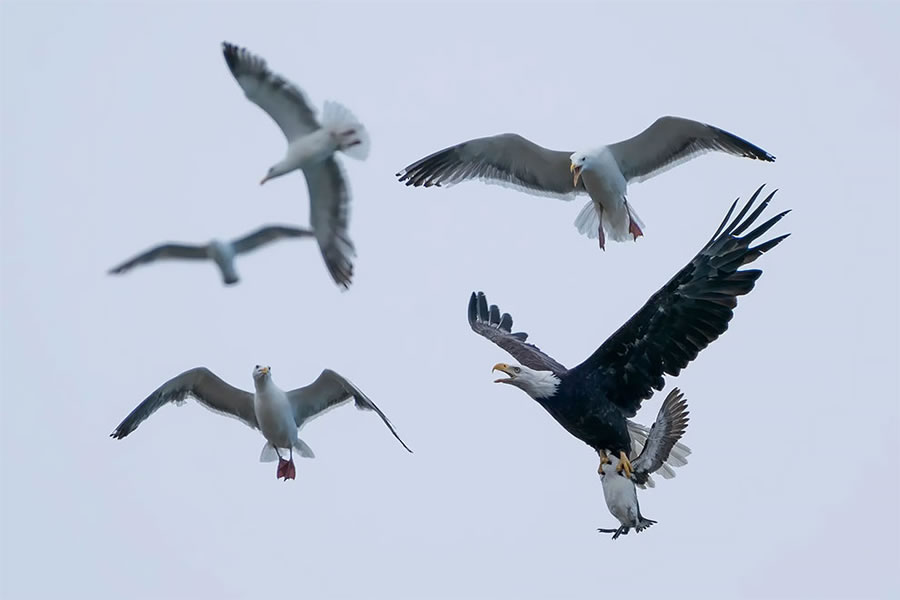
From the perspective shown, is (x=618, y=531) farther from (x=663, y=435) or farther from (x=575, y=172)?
(x=575, y=172)

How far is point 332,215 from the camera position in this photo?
14203mm

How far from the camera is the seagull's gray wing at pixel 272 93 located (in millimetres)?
13570

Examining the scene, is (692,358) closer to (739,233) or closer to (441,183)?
(739,233)

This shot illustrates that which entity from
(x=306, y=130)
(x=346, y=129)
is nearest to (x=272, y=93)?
(x=306, y=130)

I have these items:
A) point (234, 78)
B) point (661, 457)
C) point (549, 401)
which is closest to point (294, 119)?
point (234, 78)

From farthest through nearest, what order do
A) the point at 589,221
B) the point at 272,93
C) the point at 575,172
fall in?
the point at 589,221, the point at 575,172, the point at 272,93

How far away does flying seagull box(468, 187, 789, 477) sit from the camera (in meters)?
12.6

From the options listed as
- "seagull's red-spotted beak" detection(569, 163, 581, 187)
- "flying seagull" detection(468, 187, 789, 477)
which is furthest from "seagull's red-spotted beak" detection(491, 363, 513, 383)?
"seagull's red-spotted beak" detection(569, 163, 581, 187)

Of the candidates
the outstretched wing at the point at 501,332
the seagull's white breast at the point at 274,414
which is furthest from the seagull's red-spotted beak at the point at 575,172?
the seagull's white breast at the point at 274,414

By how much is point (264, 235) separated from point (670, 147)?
3.91 metres

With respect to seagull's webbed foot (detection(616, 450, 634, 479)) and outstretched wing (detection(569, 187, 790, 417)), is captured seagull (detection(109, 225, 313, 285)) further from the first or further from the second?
seagull's webbed foot (detection(616, 450, 634, 479))

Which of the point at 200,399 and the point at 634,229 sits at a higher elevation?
the point at 634,229

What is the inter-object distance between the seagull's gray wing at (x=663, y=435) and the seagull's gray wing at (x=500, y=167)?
372cm

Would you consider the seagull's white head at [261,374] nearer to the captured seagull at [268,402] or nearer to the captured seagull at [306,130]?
the captured seagull at [268,402]
